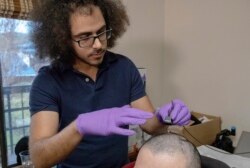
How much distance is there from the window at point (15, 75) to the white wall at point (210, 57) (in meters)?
1.24

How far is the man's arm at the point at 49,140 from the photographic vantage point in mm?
982

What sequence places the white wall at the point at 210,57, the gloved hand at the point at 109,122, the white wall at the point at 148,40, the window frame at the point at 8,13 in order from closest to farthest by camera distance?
1. the gloved hand at the point at 109,122
2. the window frame at the point at 8,13
3. the white wall at the point at 210,57
4. the white wall at the point at 148,40

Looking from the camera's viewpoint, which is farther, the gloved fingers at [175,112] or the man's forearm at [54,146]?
the gloved fingers at [175,112]

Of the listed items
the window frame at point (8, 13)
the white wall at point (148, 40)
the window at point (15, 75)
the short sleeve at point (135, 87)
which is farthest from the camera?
the white wall at point (148, 40)

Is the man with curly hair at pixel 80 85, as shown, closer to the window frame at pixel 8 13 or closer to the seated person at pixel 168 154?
the seated person at pixel 168 154

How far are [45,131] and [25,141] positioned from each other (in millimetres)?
787

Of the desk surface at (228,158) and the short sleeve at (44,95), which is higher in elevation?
the short sleeve at (44,95)

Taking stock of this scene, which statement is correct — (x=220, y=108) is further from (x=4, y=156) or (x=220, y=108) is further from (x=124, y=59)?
(x=4, y=156)

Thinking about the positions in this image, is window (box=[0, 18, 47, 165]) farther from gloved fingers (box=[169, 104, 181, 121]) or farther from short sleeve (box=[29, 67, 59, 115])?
gloved fingers (box=[169, 104, 181, 121])

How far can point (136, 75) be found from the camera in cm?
A: 144

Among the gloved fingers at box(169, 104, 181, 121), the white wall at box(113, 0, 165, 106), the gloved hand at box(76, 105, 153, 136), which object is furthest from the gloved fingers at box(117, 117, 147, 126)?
the white wall at box(113, 0, 165, 106)

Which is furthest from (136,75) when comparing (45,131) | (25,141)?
(25,141)

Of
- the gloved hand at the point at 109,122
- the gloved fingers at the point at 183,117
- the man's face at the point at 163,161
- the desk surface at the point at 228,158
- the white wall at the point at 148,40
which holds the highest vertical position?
the white wall at the point at 148,40

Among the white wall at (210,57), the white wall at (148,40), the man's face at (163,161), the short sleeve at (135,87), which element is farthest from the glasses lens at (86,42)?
the white wall at (210,57)
